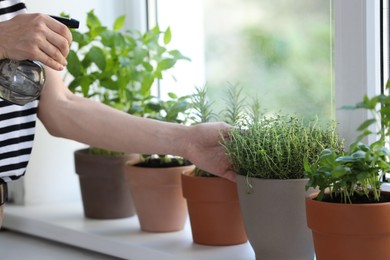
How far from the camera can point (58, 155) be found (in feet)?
6.41

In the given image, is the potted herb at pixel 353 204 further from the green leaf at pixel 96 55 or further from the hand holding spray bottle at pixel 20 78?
the green leaf at pixel 96 55

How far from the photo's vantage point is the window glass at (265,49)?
1.52 meters

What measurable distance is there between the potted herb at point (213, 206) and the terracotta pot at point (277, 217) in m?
0.12

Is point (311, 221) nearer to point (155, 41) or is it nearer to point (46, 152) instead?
point (155, 41)

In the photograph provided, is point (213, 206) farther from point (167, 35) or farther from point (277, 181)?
point (167, 35)

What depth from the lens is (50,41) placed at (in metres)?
1.23

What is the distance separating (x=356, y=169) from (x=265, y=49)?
1.87 feet

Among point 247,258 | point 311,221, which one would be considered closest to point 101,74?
point 247,258

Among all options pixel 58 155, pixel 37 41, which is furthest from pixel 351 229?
pixel 58 155

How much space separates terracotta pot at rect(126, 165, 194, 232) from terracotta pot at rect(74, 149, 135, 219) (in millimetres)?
121

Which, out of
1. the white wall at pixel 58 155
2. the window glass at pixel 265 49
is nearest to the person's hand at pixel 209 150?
the window glass at pixel 265 49

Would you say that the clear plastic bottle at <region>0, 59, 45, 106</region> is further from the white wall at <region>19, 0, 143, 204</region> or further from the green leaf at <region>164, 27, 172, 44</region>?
the white wall at <region>19, 0, 143, 204</region>

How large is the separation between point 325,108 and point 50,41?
0.56m

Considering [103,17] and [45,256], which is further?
[103,17]
